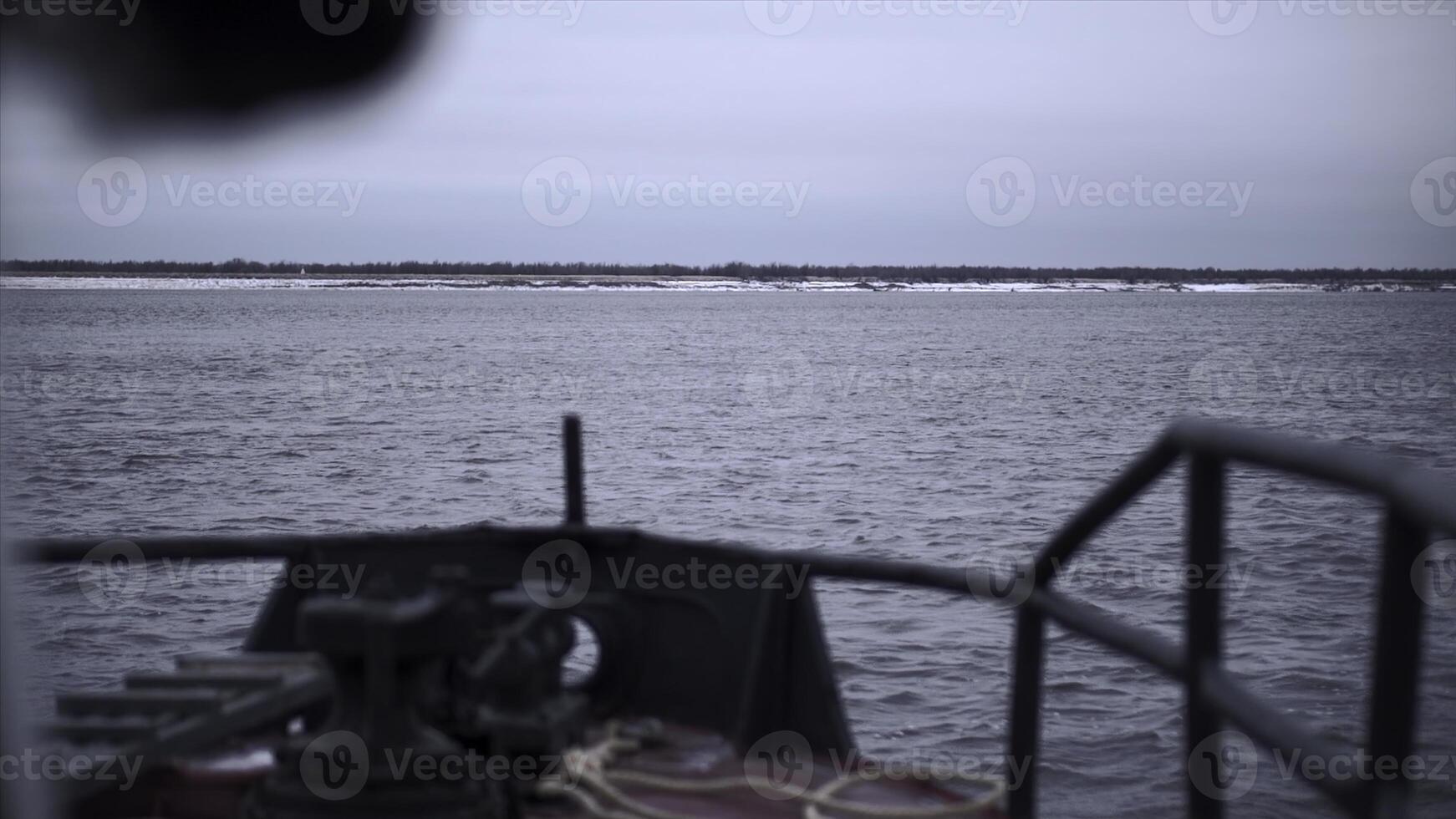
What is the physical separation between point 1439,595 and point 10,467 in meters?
17.2

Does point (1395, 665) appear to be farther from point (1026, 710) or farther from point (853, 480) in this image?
point (853, 480)

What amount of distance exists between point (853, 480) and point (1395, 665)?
85.3ft

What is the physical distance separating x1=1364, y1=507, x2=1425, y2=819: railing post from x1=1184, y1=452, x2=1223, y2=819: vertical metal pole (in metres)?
0.50

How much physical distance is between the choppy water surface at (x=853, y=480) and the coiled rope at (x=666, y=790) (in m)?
1.39

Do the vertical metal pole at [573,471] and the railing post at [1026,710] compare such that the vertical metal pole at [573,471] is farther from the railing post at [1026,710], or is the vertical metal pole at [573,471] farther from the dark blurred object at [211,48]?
the dark blurred object at [211,48]

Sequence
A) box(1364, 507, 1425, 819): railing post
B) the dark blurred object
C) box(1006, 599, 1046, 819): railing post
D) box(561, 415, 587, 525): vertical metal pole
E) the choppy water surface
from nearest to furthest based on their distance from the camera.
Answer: the dark blurred object → box(1364, 507, 1425, 819): railing post → box(1006, 599, 1046, 819): railing post → box(561, 415, 587, 525): vertical metal pole → the choppy water surface

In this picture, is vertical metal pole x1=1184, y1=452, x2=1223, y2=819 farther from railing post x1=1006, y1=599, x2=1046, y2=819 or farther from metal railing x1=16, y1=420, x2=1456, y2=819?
railing post x1=1006, y1=599, x2=1046, y2=819

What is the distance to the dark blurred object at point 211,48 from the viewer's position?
0.76 metres

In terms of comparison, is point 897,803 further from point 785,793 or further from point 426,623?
point 426,623

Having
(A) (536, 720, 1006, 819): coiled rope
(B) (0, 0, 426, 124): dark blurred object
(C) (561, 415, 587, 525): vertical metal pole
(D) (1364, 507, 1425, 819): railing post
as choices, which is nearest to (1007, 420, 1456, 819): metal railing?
(D) (1364, 507, 1425, 819): railing post

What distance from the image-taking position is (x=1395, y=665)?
180 cm

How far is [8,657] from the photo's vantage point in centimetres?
64

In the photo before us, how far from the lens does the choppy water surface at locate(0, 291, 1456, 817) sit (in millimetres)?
11242

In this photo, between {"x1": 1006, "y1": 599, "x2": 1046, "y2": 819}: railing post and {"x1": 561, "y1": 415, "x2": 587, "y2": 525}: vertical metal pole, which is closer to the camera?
{"x1": 1006, "y1": 599, "x2": 1046, "y2": 819}: railing post
